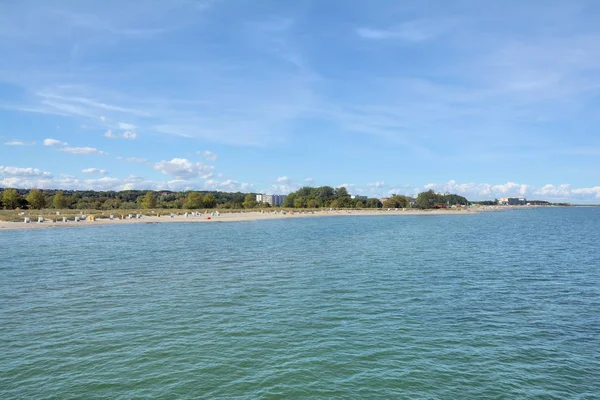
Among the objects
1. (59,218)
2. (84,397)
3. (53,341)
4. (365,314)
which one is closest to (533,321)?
(365,314)

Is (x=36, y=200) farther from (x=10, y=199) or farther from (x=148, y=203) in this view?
(x=148, y=203)

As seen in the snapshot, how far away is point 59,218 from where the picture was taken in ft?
236

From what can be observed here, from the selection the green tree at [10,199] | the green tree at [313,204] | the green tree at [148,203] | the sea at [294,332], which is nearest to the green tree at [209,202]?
the green tree at [148,203]

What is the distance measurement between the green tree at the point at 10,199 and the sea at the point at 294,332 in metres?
94.3

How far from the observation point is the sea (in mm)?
10492

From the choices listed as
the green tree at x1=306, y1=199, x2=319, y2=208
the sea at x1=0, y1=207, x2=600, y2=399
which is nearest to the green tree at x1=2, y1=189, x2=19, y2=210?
the sea at x1=0, y1=207, x2=600, y2=399

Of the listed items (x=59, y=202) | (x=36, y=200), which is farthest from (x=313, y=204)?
(x=36, y=200)

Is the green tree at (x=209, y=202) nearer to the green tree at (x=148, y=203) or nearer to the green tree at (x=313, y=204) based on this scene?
the green tree at (x=148, y=203)

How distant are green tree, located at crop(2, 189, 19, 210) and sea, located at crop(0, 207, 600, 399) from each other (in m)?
94.3

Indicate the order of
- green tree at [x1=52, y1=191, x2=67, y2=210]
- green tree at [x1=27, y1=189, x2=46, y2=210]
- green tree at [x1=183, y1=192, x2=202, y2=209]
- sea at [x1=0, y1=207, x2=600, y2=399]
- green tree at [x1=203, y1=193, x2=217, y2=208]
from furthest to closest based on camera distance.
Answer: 1. green tree at [x1=203, y1=193, x2=217, y2=208]
2. green tree at [x1=183, y1=192, x2=202, y2=209]
3. green tree at [x1=52, y1=191, x2=67, y2=210]
4. green tree at [x1=27, y1=189, x2=46, y2=210]
5. sea at [x1=0, y1=207, x2=600, y2=399]

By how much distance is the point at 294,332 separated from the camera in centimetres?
1445

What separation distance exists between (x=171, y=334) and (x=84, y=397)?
4454mm

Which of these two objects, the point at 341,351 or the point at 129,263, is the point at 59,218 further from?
the point at 341,351

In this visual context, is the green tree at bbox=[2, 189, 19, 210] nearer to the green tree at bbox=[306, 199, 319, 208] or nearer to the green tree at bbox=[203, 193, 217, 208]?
the green tree at bbox=[203, 193, 217, 208]
